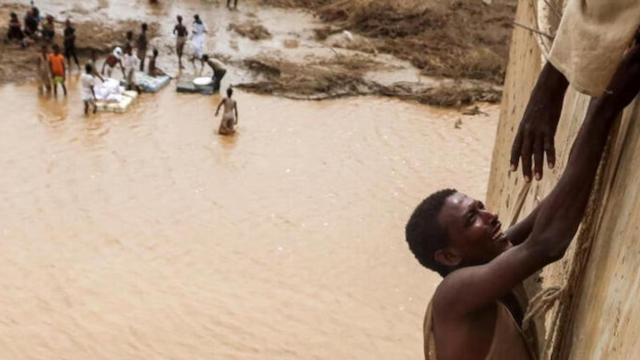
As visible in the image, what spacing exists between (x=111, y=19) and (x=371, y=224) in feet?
33.3

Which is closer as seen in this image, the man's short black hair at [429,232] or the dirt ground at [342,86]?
the man's short black hair at [429,232]

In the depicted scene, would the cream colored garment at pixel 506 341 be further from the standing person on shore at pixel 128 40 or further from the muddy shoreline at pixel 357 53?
the standing person on shore at pixel 128 40

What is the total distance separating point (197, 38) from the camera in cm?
1611

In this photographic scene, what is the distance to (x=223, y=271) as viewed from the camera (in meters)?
9.34

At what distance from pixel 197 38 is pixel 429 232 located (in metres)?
14.4

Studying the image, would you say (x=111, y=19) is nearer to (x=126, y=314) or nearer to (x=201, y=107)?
(x=201, y=107)

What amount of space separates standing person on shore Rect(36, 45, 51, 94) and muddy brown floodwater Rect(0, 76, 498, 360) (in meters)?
0.19

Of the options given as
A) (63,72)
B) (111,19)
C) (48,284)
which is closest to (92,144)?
(63,72)

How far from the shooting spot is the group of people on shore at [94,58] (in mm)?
13367

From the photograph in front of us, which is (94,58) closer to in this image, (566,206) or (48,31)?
(48,31)

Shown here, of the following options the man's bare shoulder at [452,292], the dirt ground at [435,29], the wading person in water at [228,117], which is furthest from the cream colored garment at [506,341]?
the dirt ground at [435,29]

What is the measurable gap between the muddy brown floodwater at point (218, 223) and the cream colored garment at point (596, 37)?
6.42 meters

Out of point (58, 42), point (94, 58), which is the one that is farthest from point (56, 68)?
point (58, 42)

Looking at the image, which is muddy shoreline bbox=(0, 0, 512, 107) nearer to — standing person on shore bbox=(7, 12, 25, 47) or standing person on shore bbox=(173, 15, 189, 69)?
standing person on shore bbox=(7, 12, 25, 47)
